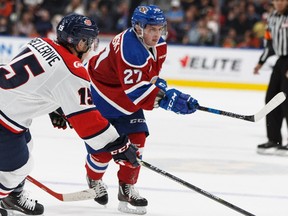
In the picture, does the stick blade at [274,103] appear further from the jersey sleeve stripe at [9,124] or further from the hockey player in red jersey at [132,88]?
the jersey sleeve stripe at [9,124]

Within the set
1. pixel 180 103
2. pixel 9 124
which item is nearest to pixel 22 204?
pixel 9 124

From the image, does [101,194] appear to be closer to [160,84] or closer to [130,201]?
[130,201]

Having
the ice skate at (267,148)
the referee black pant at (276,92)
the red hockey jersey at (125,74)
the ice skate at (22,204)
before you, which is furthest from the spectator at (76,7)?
the ice skate at (22,204)

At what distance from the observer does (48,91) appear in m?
3.26

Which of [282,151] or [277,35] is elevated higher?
[277,35]

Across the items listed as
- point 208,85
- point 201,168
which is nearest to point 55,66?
point 201,168

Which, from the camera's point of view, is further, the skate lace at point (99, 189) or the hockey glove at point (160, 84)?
the skate lace at point (99, 189)

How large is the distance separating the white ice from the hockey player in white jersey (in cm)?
56

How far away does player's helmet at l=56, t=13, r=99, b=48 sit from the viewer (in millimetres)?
3363

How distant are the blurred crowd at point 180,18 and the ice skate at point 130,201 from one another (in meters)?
6.94

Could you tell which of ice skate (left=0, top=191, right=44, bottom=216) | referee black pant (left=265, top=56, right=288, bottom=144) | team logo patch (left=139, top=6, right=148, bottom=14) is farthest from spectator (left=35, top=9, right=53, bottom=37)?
ice skate (left=0, top=191, right=44, bottom=216)

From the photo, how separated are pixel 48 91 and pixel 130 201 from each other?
0.94 metres

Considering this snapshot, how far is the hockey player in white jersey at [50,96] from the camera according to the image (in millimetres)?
3238

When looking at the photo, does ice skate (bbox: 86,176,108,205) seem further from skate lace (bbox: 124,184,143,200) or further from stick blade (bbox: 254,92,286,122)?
stick blade (bbox: 254,92,286,122)
